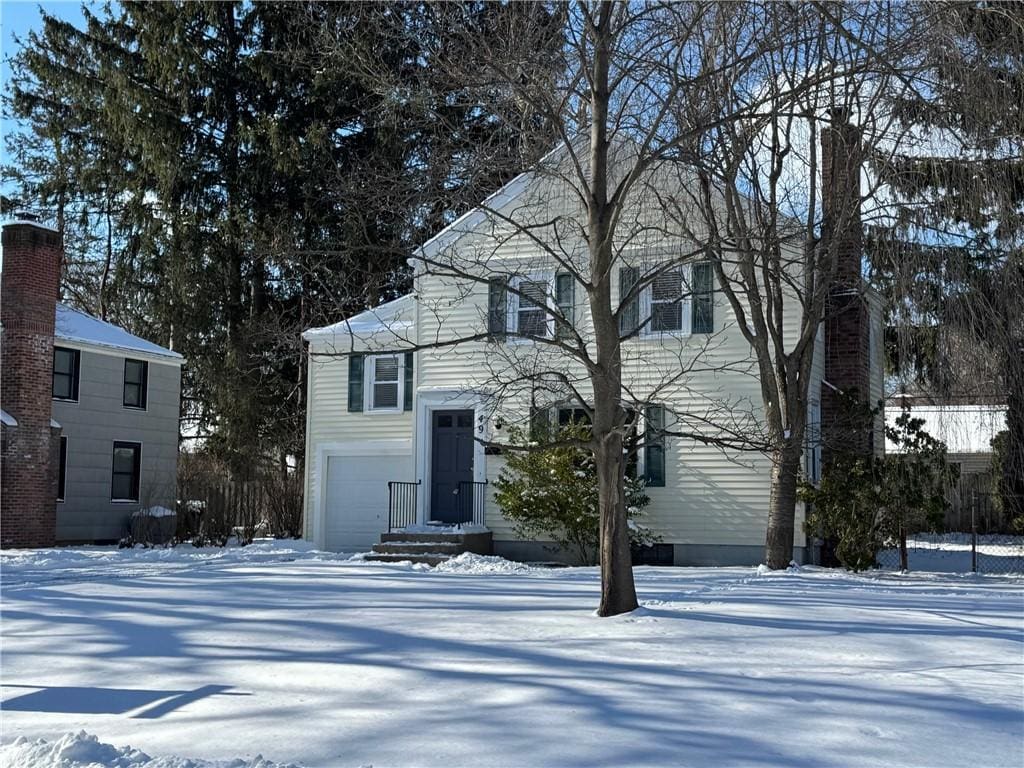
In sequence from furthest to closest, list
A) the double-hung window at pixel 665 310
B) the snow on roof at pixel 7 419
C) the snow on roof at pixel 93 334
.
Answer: the snow on roof at pixel 93 334
the snow on roof at pixel 7 419
the double-hung window at pixel 665 310

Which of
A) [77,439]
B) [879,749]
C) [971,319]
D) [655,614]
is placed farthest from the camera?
[77,439]

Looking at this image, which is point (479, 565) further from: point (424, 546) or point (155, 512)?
point (155, 512)

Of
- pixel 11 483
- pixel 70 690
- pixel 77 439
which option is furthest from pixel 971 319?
pixel 77 439

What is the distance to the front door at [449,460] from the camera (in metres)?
20.8

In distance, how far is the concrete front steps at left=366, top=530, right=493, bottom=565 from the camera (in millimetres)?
18969

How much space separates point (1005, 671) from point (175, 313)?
87.3ft

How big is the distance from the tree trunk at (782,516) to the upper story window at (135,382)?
16779mm

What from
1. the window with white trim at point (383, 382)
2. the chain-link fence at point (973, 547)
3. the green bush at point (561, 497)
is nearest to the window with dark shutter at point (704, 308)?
the green bush at point (561, 497)

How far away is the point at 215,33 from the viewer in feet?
102

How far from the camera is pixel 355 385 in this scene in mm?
22344

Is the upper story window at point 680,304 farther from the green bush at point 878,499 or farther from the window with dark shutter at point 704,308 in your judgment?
the green bush at point 878,499

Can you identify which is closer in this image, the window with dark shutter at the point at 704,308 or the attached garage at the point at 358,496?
the window with dark shutter at the point at 704,308

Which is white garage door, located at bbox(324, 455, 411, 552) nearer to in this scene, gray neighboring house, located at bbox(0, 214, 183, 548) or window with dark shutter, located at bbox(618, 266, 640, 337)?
gray neighboring house, located at bbox(0, 214, 183, 548)

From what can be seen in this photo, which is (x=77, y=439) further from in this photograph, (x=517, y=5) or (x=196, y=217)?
(x=517, y=5)
